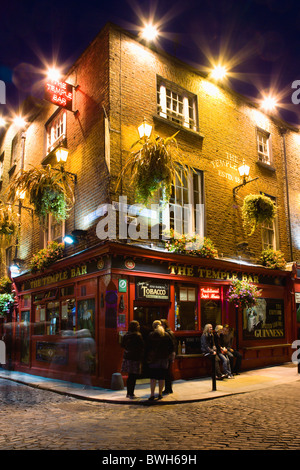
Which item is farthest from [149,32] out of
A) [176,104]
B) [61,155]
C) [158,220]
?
[158,220]

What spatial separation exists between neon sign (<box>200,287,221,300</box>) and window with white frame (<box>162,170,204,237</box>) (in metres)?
1.89

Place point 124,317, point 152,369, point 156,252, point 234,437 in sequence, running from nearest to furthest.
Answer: point 234,437 → point 152,369 → point 124,317 → point 156,252

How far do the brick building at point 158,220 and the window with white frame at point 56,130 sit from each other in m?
0.09

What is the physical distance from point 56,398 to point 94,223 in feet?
16.0

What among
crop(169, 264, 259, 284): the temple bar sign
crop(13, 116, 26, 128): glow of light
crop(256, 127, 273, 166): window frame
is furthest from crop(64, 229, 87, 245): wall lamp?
crop(13, 116, 26, 128): glow of light

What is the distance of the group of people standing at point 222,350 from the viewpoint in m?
11.2

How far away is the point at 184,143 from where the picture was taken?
44.7 feet

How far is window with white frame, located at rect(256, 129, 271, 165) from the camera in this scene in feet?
55.4

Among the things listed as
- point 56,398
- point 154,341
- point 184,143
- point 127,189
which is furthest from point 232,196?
point 56,398

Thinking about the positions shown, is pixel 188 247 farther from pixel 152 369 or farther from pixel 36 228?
pixel 36 228

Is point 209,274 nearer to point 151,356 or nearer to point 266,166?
point 151,356

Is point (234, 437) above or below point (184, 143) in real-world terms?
below

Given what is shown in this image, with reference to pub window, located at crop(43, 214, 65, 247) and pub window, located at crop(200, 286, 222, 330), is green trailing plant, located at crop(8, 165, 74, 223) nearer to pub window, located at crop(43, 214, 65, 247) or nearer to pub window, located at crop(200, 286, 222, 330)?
pub window, located at crop(43, 214, 65, 247)

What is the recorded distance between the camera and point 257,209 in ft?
45.2
